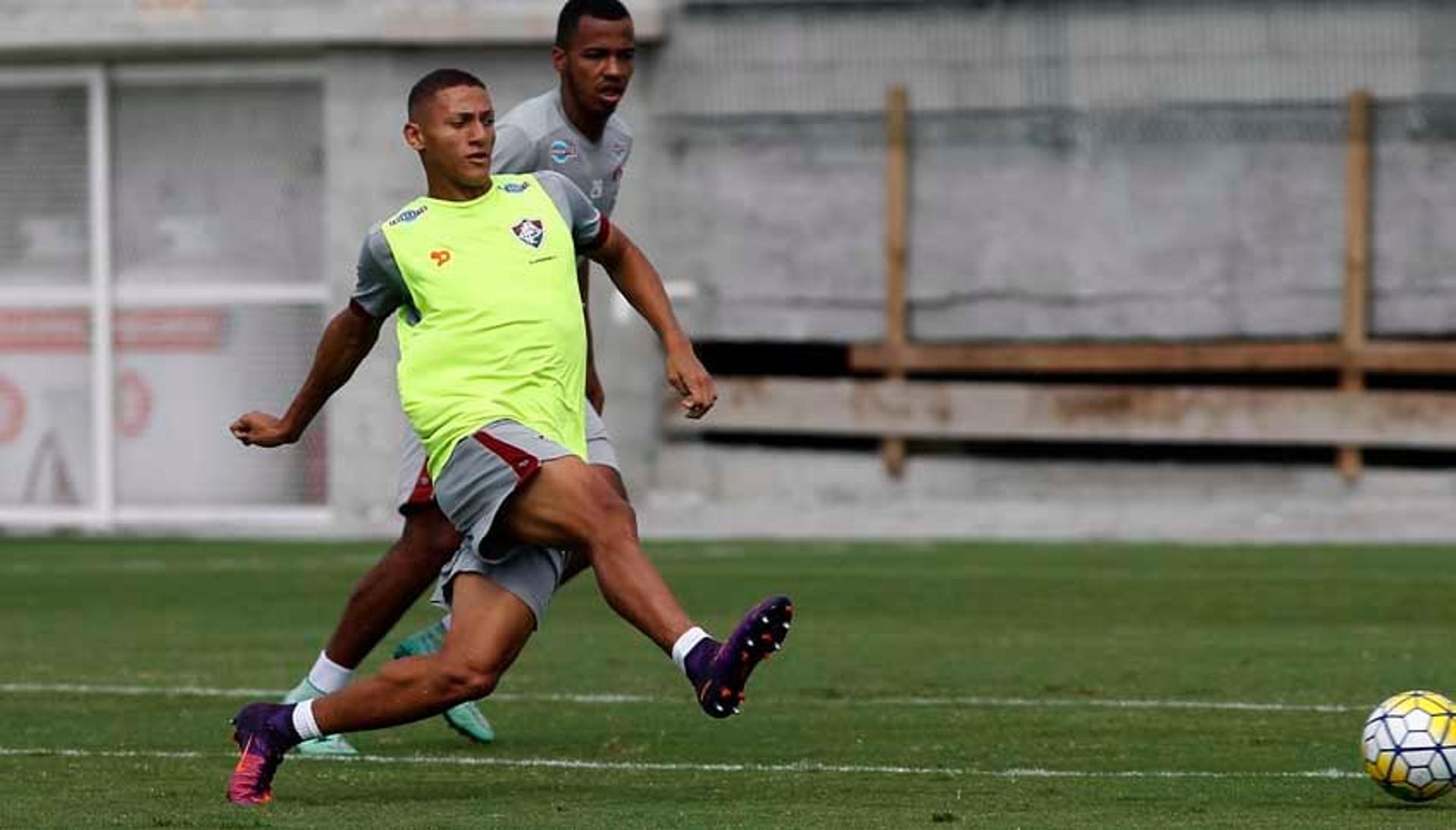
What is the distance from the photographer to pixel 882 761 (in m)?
8.88

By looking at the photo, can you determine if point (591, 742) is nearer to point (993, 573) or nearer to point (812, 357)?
point (993, 573)

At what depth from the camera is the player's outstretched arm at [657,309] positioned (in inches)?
315

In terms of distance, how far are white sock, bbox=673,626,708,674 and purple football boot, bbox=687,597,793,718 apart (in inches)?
3.6

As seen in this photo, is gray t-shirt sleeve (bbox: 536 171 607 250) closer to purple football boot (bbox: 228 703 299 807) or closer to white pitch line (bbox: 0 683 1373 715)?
purple football boot (bbox: 228 703 299 807)

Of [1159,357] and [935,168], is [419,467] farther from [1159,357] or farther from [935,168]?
[935,168]

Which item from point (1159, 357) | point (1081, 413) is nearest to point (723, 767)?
point (1081, 413)

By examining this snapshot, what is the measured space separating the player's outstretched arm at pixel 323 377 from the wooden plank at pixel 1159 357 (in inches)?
557

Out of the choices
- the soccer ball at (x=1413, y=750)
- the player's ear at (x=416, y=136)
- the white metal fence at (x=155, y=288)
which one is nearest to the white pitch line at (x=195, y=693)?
the player's ear at (x=416, y=136)

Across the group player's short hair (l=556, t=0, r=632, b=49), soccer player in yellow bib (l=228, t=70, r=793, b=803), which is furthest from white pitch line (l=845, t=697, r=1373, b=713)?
soccer player in yellow bib (l=228, t=70, r=793, b=803)

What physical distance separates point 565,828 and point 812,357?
618 inches

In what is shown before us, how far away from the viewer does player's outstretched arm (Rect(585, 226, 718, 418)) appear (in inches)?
315

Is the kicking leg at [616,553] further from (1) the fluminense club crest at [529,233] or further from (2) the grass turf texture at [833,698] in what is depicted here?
(1) the fluminense club crest at [529,233]

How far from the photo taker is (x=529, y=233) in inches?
321

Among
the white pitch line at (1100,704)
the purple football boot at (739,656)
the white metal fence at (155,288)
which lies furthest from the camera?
the white metal fence at (155,288)
